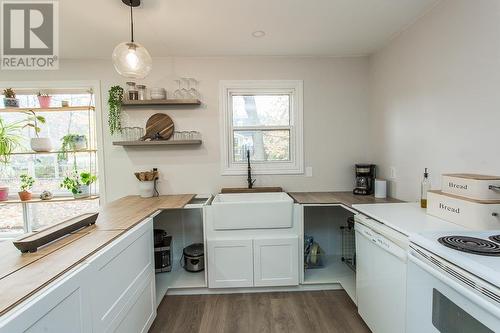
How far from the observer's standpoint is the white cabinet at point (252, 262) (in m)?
2.25

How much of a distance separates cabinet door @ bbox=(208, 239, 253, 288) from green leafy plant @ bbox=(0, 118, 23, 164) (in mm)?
2622

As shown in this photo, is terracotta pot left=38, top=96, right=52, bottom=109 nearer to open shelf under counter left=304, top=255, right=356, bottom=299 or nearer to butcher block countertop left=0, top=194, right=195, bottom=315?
butcher block countertop left=0, top=194, right=195, bottom=315

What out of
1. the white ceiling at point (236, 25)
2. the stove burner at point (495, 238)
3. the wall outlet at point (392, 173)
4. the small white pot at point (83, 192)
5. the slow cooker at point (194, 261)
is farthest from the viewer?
the small white pot at point (83, 192)

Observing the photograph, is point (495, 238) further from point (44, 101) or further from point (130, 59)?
point (44, 101)

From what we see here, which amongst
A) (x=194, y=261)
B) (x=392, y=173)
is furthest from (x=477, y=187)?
(x=194, y=261)

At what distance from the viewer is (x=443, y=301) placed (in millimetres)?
1050

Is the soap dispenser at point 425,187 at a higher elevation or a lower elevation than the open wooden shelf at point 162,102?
lower

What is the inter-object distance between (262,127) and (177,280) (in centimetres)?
192

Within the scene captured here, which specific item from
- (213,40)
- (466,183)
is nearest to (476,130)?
(466,183)

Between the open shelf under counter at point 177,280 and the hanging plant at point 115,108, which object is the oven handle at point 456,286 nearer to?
the open shelf under counter at point 177,280

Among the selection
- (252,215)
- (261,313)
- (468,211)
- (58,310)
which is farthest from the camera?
(252,215)

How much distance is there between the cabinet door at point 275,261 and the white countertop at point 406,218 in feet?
2.38

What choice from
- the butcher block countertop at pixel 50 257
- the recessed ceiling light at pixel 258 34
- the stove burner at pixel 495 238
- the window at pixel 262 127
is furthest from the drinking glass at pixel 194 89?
the stove burner at pixel 495 238

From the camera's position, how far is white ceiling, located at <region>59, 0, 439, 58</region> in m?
1.82
